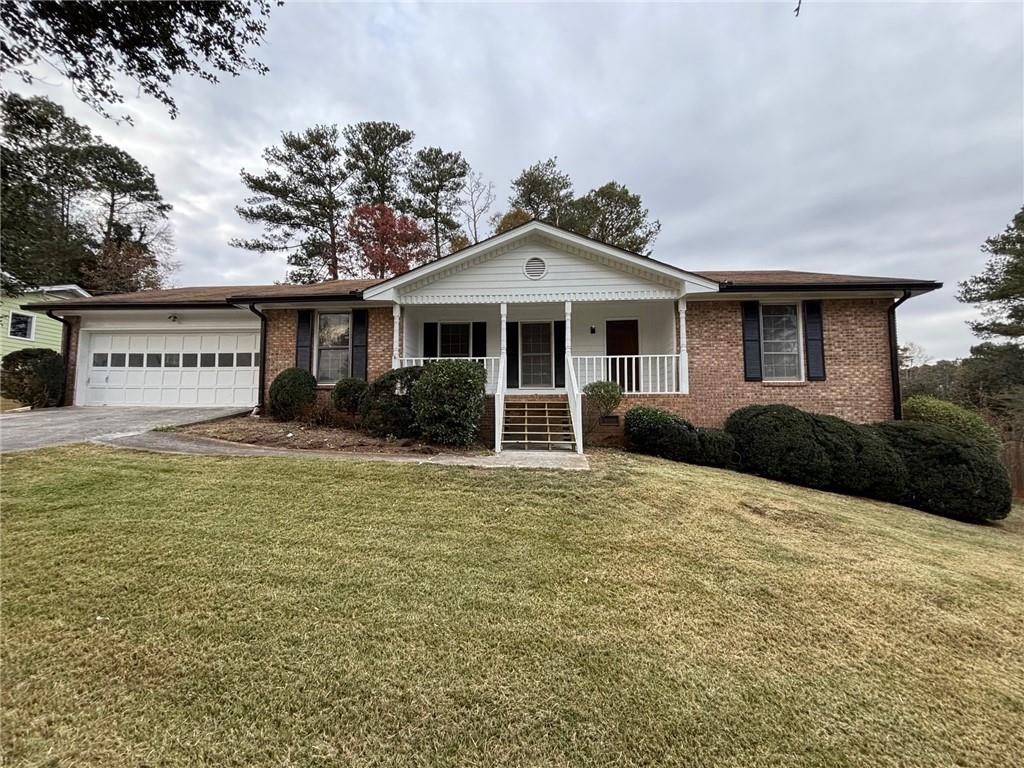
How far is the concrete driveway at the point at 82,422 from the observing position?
7328 millimetres

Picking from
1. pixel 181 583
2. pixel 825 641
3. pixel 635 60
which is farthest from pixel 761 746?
pixel 635 60

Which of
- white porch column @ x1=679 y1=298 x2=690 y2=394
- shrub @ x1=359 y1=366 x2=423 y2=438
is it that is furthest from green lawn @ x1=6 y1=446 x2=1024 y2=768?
white porch column @ x1=679 y1=298 x2=690 y2=394

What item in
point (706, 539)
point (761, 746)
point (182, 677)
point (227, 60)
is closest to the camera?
point (761, 746)

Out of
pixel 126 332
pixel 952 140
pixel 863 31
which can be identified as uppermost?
pixel 952 140

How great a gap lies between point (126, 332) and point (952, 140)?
24436 millimetres

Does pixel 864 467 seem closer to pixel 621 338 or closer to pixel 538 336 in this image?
pixel 621 338

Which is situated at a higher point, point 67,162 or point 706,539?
point 67,162

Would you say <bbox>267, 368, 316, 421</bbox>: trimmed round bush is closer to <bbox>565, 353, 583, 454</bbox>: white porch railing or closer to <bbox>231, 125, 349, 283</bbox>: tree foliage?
<bbox>565, 353, 583, 454</bbox>: white porch railing

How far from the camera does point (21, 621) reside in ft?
8.68

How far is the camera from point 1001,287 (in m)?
18.1

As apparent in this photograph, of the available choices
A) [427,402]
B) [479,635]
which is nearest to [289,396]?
[427,402]

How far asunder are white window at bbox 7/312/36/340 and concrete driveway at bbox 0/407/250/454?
648cm

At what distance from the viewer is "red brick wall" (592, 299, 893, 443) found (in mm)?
9617

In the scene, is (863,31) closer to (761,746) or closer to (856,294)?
(856,294)
